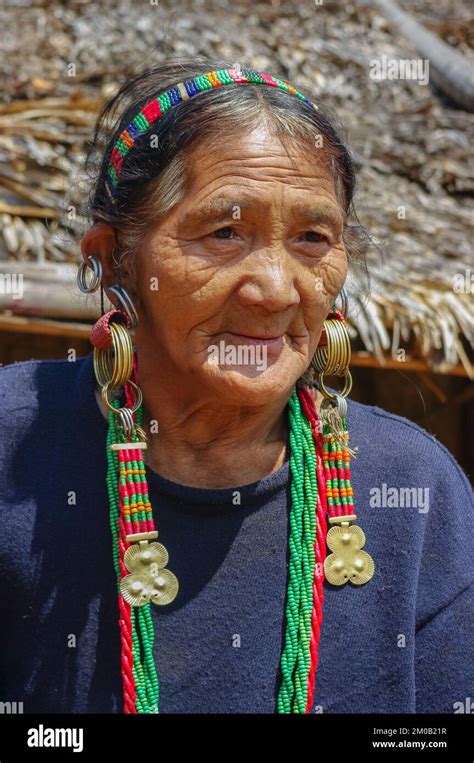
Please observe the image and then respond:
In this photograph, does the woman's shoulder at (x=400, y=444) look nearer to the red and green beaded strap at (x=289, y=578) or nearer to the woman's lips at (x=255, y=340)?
the red and green beaded strap at (x=289, y=578)

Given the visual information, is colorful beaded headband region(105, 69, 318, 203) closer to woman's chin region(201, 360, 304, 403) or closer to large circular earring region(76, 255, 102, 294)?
large circular earring region(76, 255, 102, 294)

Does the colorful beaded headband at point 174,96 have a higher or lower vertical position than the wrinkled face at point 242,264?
higher

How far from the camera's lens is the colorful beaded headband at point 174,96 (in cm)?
190

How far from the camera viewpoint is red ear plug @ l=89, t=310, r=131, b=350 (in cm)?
193

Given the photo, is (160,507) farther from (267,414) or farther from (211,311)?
(211,311)

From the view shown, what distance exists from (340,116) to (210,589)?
2.30 metres

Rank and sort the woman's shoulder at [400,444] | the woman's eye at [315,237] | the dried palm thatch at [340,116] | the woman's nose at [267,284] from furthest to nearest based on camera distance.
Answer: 1. the dried palm thatch at [340,116]
2. the woman's shoulder at [400,444]
3. the woman's eye at [315,237]
4. the woman's nose at [267,284]

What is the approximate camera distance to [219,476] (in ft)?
6.81

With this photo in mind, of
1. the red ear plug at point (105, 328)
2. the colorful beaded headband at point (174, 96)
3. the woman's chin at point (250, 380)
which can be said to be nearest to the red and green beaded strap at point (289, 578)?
the red ear plug at point (105, 328)

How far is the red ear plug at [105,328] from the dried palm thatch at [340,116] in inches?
20.7

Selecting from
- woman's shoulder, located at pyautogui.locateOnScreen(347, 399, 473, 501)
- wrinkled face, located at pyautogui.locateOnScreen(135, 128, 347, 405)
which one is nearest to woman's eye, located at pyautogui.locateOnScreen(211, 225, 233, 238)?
wrinkled face, located at pyautogui.locateOnScreen(135, 128, 347, 405)

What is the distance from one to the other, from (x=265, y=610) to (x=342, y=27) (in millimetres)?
5620

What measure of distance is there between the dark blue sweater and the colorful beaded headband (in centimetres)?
51

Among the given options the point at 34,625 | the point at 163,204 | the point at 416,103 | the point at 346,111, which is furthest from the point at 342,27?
the point at 34,625
